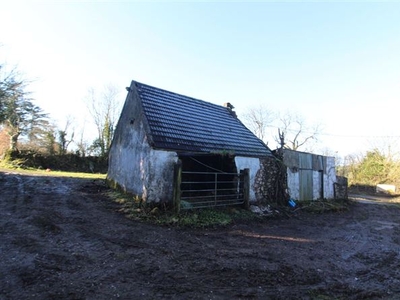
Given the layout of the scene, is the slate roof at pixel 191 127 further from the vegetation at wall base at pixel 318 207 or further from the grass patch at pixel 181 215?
the vegetation at wall base at pixel 318 207

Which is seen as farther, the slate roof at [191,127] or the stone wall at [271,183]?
the stone wall at [271,183]

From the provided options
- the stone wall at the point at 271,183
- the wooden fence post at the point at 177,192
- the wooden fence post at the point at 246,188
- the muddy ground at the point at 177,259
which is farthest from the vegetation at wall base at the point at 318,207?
the wooden fence post at the point at 177,192

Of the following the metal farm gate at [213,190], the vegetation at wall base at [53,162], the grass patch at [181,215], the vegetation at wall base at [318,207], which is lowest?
the vegetation at wall base at [318,207]

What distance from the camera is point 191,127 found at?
11.1m

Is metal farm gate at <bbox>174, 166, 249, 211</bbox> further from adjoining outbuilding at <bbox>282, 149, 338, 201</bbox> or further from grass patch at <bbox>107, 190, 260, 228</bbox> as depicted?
adjoining outbuilding at <bbox>282, 149, 338, 201</bbox>

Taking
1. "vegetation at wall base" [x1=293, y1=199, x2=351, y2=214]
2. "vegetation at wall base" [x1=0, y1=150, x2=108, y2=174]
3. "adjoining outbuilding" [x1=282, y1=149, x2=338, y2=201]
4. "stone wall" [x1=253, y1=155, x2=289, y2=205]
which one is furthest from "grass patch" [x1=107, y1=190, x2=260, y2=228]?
"vegetation at wall base" [x1=0, y1=150, x2=108, y2=174]

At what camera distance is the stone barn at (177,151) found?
28.9 ft

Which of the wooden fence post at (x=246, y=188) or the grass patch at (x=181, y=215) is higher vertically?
the wooden fence post at (x=246, y=188)

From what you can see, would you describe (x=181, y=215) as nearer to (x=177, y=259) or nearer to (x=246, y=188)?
(x=177, y=259)

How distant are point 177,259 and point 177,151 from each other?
4.77 metres

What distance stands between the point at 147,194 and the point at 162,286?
4918 millimetres

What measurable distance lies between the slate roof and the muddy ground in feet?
10.7

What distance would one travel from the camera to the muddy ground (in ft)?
12.1

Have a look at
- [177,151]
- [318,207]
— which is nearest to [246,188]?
[177,151]
